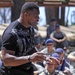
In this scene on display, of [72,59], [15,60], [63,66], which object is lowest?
[63,66]

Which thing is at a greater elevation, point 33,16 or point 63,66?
point 33,16

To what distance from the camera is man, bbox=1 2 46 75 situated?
13.4ft

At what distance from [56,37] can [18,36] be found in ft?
25.9

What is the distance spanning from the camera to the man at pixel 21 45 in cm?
409

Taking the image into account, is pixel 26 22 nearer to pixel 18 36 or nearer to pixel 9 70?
pixel 18 36

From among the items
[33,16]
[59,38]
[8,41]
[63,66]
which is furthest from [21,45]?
[59,38]

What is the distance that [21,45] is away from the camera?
14.0 feet

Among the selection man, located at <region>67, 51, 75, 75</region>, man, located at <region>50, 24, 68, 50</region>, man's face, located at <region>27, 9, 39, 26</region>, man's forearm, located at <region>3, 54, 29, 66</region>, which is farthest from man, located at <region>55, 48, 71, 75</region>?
man's forearm, located at <region>3, 54, 29, 66</region>

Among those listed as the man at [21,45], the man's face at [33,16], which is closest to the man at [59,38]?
the man at [21,45]

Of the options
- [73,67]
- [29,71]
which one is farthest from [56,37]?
[29,71]

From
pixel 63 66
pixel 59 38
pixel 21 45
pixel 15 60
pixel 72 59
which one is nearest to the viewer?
pixel 15 60

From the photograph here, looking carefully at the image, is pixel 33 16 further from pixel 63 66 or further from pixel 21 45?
pixel 63 66

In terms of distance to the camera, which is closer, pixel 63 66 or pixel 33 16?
pixel 33 16

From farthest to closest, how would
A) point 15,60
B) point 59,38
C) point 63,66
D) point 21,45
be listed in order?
point 59,38 → point 63,66 → point 21,45 → point 15,60
